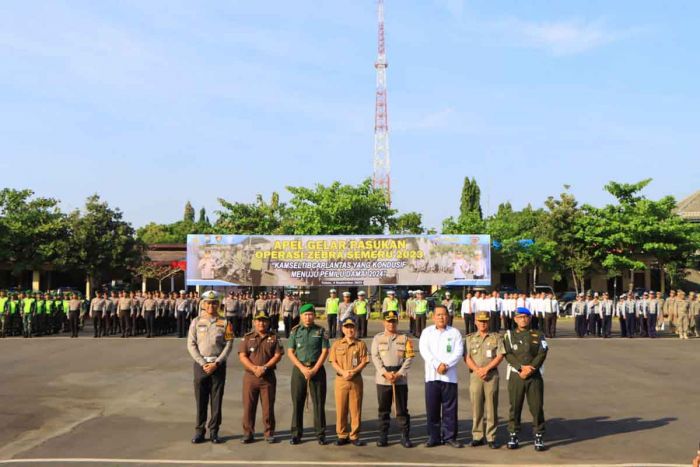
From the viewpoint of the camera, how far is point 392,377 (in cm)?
788

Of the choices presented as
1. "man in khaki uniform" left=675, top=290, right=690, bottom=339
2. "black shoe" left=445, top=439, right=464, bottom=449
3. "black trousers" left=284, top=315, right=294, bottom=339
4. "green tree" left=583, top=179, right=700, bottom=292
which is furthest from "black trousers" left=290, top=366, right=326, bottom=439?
"green tree" left=583, top=179, right=700, bottom=292

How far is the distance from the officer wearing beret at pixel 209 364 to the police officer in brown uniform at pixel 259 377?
0.90 feet

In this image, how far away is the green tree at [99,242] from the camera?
40.4 metres

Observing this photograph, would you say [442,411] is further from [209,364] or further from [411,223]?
[411,223]

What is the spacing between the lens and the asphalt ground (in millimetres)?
7285

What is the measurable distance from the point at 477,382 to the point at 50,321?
67.0ft

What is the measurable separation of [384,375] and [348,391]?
0.46 meters

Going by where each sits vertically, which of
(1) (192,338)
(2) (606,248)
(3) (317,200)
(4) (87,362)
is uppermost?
(3) (317,200)

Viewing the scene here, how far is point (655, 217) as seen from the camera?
39.0 meters

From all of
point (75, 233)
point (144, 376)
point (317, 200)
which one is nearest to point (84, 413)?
point (144, 376)

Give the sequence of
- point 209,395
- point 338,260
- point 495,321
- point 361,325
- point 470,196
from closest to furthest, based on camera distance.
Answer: point 209,395, point 361,325, point 495,321, point 338,260, point 470,196

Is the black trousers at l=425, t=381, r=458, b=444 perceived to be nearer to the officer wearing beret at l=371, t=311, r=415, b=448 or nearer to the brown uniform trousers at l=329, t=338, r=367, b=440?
the officer wearing beret at l=371, t=311, r=415, b=448

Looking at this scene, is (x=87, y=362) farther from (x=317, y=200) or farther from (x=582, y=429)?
(x=317, y=200)

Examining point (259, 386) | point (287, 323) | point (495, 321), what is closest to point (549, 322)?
point (495, 321)
